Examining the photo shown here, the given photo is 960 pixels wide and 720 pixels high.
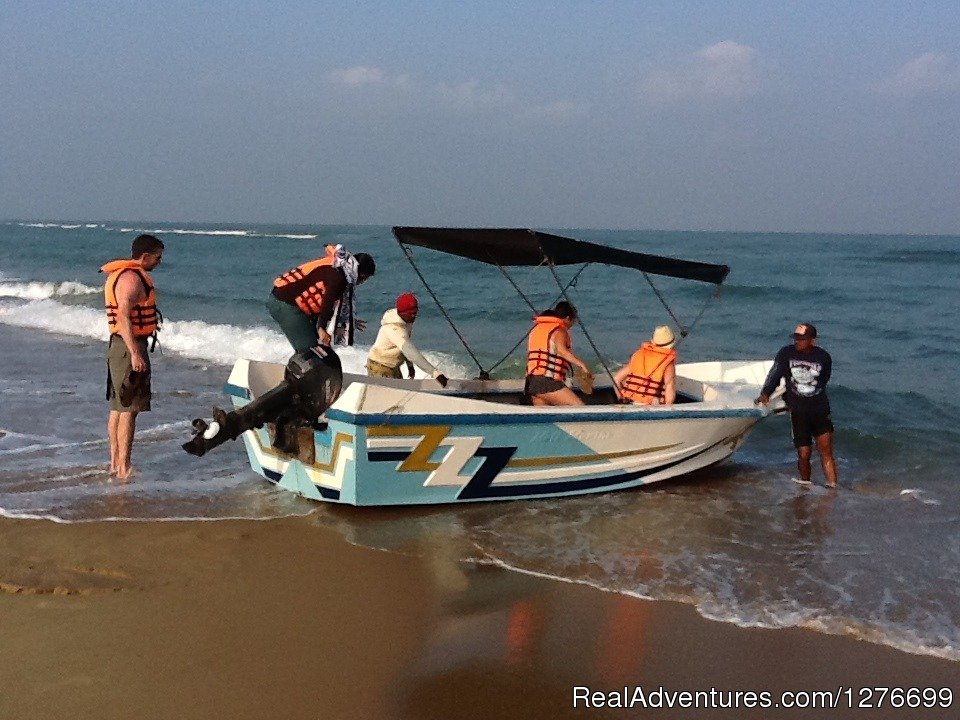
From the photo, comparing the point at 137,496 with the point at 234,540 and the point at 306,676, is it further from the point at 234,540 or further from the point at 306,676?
the point at 306,676

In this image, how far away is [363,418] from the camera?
6105 mm

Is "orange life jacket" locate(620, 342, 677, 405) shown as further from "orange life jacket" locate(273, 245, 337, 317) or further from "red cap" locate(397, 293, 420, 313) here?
"orange life jacket" locate(273, 245, 337, 317)

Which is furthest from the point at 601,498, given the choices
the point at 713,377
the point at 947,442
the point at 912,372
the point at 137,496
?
the point at 912,372

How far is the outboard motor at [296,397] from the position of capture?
5.83 metres

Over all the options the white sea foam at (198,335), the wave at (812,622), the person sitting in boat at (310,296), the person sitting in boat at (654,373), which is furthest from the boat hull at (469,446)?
the white sea foam at (198,335)

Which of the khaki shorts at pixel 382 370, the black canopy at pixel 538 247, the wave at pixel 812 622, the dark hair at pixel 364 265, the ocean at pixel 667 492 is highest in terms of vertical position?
the black canopy at pixel 538 247

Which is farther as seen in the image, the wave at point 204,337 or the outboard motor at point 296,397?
the wave at point 204,337

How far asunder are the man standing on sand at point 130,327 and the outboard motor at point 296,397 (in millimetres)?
1009

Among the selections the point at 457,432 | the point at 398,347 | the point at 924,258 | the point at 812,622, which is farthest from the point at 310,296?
the point at 924,258

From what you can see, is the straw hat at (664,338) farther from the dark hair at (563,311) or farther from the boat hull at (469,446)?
the dark hair at (563,311)

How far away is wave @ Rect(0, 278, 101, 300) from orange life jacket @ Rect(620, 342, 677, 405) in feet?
63.0

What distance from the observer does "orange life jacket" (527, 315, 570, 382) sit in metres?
7.28

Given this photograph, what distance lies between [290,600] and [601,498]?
9.63ft

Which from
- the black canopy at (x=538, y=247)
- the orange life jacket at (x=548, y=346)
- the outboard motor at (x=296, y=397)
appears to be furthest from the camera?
the orange life jacket at (x=548, y=346)
